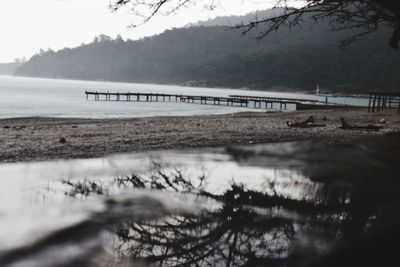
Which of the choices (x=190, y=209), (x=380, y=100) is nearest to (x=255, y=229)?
(x=190, y=209)

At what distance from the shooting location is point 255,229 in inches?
175

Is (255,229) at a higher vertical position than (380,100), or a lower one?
lower

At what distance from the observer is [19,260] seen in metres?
3.57

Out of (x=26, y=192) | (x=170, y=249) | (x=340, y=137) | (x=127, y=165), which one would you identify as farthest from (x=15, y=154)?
(x=340, y=137)

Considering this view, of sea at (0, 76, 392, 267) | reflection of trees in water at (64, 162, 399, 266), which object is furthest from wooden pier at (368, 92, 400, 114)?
reflection of trees in water at (64, 162, 399, 266)

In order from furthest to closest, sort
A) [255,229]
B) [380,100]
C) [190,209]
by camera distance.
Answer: [380,100]
[190,209]
[255,229]

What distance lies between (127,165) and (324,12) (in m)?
5.42

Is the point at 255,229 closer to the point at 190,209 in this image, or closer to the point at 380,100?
the point at 190,209

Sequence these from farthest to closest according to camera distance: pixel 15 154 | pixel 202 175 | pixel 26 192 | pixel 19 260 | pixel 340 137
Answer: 1. pixel 340 137
2. pixel 15 154
3. pixel 202 175
4. pixel 26 192
5. pixel 19 260

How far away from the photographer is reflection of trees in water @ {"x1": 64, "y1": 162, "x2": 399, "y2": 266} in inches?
146

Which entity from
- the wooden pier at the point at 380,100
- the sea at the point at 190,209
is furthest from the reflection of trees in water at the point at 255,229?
the wooden pier at the point at 380,100

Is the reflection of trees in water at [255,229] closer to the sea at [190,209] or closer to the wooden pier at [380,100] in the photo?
the sea at [190,209]

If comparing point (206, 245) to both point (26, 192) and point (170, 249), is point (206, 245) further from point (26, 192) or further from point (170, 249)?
point (26, 192)

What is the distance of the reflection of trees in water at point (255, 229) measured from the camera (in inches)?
146
